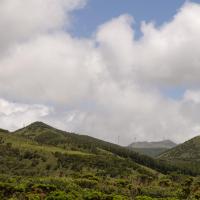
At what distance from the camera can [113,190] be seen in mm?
122375

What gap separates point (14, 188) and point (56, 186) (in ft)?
39.4

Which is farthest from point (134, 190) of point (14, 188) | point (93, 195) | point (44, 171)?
point (44, 171)

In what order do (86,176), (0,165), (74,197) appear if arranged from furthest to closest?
(0,165) → (86,176) → (74,197)

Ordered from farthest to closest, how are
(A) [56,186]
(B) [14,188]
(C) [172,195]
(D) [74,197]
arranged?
(C) [172,195] → (A) [56,186] → (B) [14,188] → (D) [74,197]

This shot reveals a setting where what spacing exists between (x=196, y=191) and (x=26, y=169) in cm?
9121

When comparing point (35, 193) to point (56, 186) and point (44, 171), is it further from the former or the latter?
point (44, 171)

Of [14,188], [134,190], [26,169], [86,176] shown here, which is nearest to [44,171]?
[26,169]

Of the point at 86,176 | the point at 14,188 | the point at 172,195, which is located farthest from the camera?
the point at 86,176

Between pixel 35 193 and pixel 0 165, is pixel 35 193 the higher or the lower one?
the lower one

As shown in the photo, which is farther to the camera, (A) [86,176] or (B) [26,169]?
(B) [26,169]

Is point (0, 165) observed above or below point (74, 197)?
above

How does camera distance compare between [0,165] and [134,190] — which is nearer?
[134,190]

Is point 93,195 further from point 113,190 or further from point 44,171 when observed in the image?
point 44,171

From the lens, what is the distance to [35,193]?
100 metres
